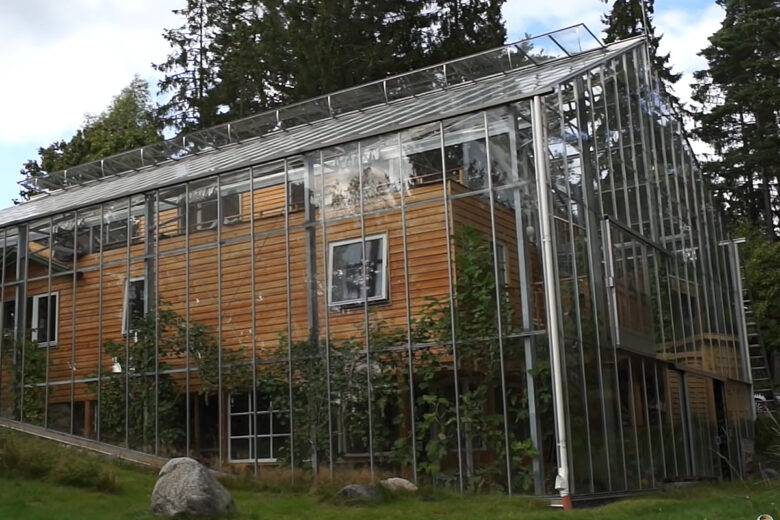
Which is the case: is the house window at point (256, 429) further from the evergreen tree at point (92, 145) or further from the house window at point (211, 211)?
the evergreen tree at point (92, 145)

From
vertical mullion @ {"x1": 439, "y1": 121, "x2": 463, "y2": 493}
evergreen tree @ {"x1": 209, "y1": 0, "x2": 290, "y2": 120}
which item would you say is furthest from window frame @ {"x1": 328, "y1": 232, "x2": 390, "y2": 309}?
evergreen tree @ {"x1": 209, "y1": 0, "x2": 290, "y2": 120}

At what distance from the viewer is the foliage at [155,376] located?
1597 cm

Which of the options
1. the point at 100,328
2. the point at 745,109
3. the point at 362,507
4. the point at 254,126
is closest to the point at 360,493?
the point at 362,507

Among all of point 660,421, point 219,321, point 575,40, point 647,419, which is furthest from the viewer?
point 575,40

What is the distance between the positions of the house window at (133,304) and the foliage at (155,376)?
0.37ft

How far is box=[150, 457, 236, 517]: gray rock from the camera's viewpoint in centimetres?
1056

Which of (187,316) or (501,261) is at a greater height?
(501,261)

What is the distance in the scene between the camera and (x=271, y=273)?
1568 cm

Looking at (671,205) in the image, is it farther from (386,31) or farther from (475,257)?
(386,31)

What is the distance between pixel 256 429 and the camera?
1528cm

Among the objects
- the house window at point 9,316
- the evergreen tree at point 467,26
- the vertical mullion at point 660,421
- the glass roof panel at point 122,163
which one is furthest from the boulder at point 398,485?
the evergreen tree at point 467,26

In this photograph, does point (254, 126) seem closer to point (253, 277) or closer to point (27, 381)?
point (253, 277)

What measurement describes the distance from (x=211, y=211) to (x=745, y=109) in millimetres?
29911

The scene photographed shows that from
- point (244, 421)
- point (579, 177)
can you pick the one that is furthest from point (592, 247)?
point (244, 421)
